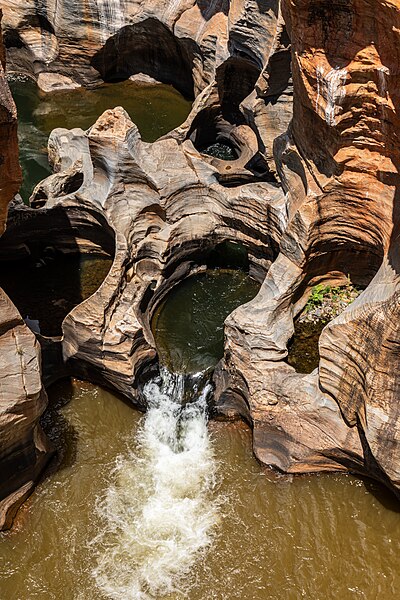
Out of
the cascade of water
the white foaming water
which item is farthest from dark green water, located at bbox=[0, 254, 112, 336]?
the cascade of water

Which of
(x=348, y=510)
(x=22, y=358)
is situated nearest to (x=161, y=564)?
(x=348, y=510)

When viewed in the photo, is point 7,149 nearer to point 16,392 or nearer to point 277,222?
point 16,392

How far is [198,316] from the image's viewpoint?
1266 cm

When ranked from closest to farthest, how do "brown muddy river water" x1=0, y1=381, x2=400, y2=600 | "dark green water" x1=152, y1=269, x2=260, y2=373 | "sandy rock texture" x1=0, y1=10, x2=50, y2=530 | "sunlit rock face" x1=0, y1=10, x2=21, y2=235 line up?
"sunlit rock face" x1=0, y1=10, x2=21, y2=235
"sandy rock texture" x1=0, y1=10, x2=50, y2=530
"brown muddy river water" x1=0, y1=381, x2=400, y2=600
"dark green water" x1=152, y1=269, x2=260, y2=373

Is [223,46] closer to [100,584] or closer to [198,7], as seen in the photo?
[198,7]

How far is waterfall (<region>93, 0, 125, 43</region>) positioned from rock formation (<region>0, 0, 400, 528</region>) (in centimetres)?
374

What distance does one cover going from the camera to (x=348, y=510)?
32.8ft

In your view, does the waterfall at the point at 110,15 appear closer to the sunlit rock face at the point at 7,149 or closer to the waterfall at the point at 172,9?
the waterfall at the point at 172,9

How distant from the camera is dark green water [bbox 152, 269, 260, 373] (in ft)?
39.2

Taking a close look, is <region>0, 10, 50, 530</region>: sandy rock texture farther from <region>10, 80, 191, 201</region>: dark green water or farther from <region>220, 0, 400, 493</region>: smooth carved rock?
<region>10, 80, 191, 201</region>: dark green water

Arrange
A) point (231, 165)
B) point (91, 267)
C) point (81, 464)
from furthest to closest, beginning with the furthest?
1. point (231, 165)
2. point (91, 267)
3. point (81, 464)

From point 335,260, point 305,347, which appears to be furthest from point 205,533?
point 335,260

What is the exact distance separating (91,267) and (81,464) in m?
4.47

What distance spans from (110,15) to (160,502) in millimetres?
13732
